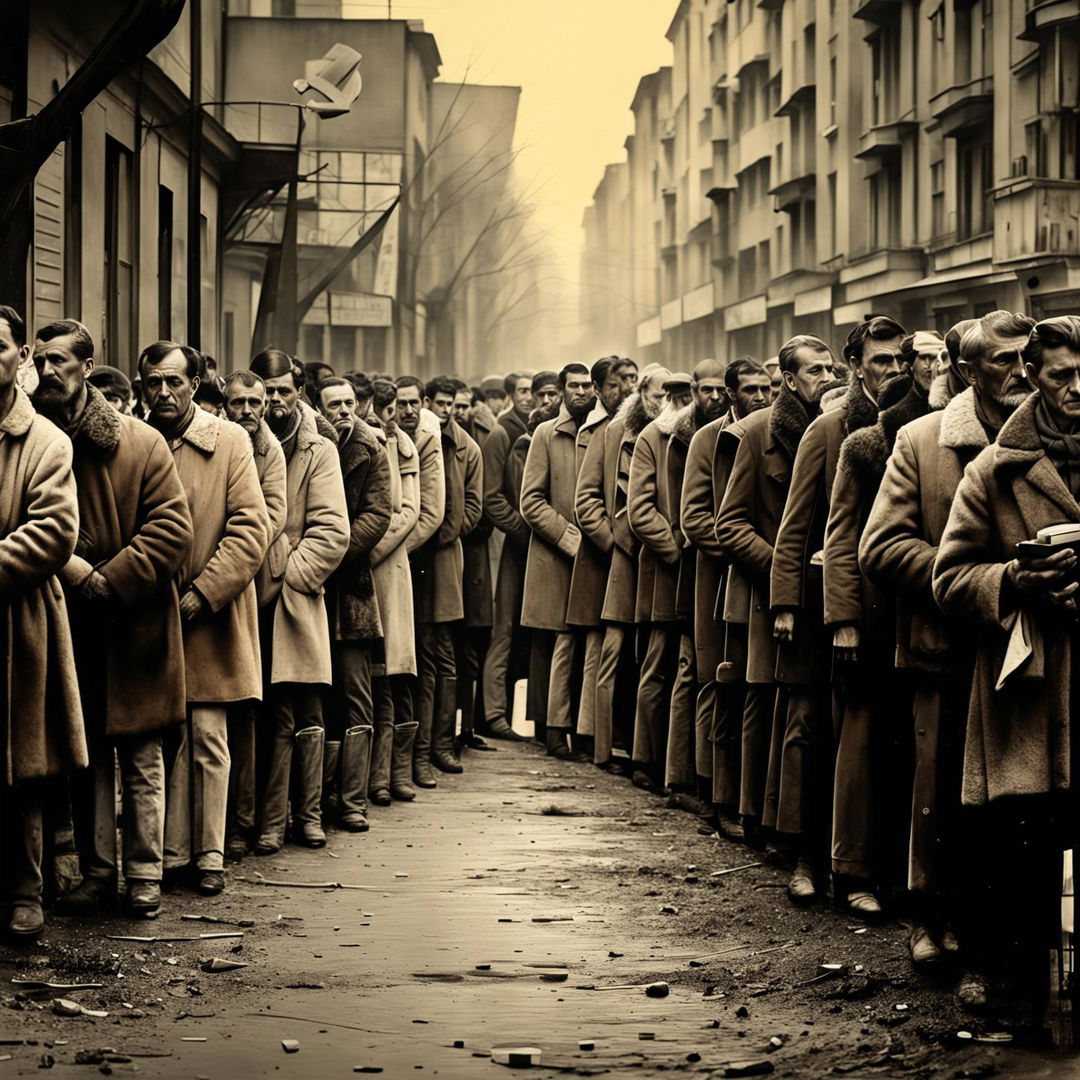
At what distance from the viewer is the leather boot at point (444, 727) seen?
1223 centimetres

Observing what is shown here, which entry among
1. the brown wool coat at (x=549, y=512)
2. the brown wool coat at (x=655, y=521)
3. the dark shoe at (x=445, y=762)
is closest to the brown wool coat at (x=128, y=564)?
the brown wool coat at (x=655, y=521)

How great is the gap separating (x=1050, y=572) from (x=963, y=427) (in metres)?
0.93

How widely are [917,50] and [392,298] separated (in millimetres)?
11173

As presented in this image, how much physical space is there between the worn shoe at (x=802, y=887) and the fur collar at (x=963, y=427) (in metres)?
2.16

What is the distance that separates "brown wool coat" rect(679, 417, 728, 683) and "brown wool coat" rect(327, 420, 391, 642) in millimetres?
1486

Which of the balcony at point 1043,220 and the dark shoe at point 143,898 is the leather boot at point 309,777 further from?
the balcony at point 1043,220

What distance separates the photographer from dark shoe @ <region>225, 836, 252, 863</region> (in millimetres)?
9168

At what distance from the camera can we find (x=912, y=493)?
22.7ft

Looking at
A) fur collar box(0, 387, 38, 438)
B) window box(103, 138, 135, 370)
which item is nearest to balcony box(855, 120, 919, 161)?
window box(103, 138, 135, 370)

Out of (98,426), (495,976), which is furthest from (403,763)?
(495,976)

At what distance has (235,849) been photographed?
362 inches

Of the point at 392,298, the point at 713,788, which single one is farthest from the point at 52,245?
the point at 392,298

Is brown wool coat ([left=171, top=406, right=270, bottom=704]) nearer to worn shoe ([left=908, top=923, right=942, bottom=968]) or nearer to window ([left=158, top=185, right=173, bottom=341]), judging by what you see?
worn shoe ([left=908, top=923, right=942, bottom=968])

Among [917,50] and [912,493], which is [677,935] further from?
[917,50]
